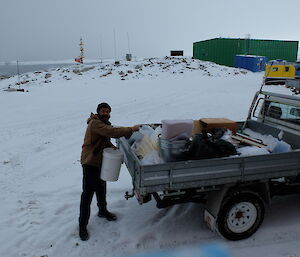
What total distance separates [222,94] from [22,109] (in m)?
11.1

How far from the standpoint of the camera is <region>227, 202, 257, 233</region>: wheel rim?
13.5 feet

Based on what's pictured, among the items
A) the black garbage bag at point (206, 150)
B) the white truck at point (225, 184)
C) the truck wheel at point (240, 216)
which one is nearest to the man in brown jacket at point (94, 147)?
the white truck at point (225, 184)

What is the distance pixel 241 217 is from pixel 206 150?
1.17m

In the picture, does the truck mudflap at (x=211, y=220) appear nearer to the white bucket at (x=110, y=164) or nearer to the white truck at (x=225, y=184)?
the white truck at (x=225, y=184)

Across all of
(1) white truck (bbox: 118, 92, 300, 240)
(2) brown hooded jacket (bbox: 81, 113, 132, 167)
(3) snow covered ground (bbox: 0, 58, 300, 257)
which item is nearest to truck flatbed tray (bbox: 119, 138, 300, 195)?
(1) white truck (bbox: 118, 92, 300, 240)

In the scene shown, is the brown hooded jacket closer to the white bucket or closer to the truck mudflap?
the white bucket

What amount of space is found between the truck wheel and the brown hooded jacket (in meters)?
1.71

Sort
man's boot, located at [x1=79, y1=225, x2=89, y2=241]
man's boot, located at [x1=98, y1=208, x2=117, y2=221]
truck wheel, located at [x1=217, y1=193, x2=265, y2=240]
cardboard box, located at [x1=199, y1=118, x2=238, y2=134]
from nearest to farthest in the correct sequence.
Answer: truck wheel, located at [x1=217, y1=193, x2=265, y2=240] < man's boot, located at [x1=79, y1=225, x2=89, y2=241] < man's boot, located at [x1=98, y1=208, x2=117, y2=221] < cardboard box, located at [x1=199, y1=118, x2=238, y2=134]

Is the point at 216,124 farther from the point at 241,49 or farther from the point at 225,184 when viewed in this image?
the point at 241,49

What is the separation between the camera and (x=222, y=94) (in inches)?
690

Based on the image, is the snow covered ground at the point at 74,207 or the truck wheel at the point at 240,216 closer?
the truck wheel at the point at 240,216

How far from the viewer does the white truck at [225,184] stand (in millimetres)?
3477

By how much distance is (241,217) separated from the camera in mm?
4184

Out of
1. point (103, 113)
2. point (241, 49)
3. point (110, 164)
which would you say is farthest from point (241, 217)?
point (241, 49)
